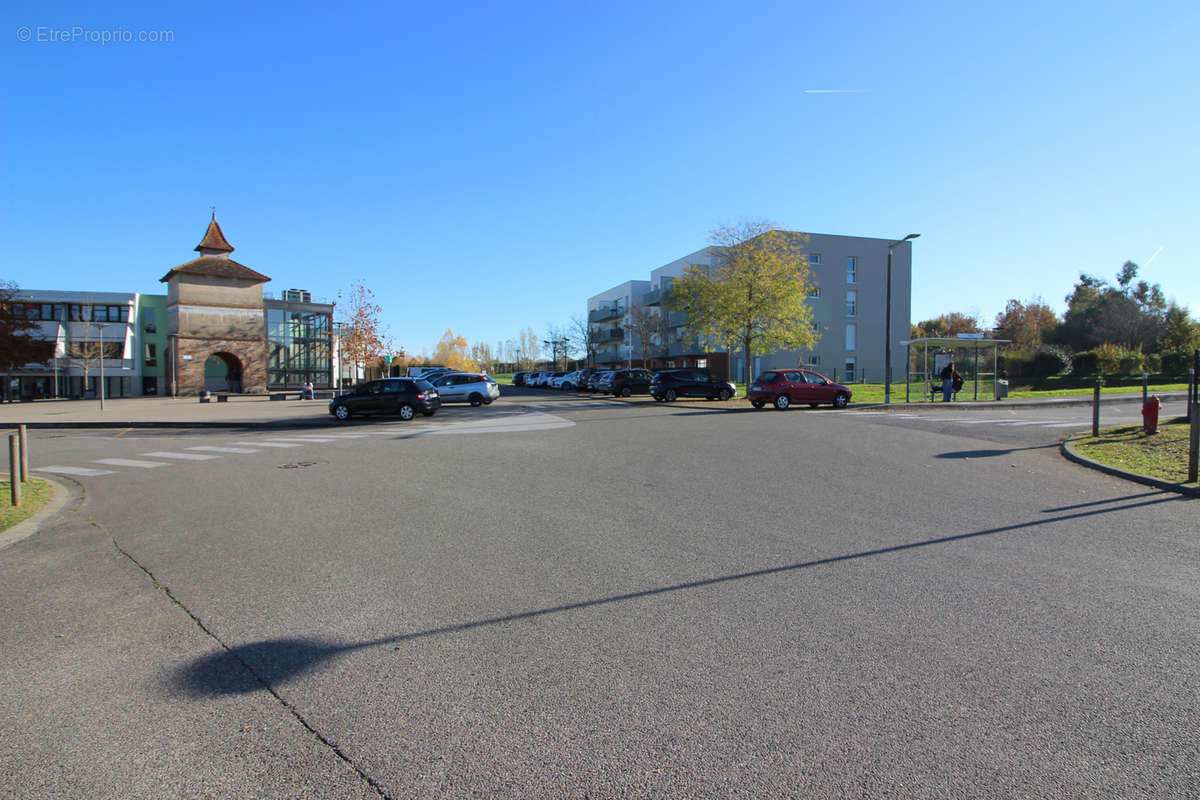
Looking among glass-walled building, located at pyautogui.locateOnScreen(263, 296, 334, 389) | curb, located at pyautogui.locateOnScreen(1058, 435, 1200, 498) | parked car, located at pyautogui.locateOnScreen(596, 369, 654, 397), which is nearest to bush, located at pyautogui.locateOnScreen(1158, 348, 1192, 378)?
parked car, located at pyautogui.locateOnScreen(596, 369, 654, 397)

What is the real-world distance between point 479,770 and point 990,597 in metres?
3.86

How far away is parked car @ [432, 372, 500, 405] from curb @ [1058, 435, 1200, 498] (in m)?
24.6

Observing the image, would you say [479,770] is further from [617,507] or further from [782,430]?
[782,430]

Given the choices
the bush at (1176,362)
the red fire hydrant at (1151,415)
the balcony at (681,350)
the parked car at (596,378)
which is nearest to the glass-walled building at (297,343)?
the parked car at (596,378)

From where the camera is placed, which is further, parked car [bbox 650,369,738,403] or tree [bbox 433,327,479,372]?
tree [bbox 433,327,479,372]

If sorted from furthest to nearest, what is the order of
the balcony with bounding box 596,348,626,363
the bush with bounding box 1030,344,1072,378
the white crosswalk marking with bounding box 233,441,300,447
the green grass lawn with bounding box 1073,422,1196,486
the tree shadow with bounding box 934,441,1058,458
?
1. the balcony with bounding box 596,348,626,363
2. the bush with bounding box 1030,344,1072,378
3. the white crosswalk marking with bounding box 233,441,300,447
4. the tree shadow with bounding box 934,441,1058,458
5. the green grass lawn with bounding box 1073,422,1196,486

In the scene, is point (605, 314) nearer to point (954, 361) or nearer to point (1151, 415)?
point (954, 361)

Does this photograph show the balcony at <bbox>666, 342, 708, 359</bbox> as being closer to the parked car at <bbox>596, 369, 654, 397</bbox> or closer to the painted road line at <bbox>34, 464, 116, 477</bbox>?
the parked car at <bbox>596, 369, 654, 397</bbox>

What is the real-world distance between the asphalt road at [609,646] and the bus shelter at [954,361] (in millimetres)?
24402

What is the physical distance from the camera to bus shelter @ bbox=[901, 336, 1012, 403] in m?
30.7

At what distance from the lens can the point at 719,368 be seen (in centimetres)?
6175

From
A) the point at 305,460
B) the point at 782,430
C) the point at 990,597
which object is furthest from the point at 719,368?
the point at 990,597

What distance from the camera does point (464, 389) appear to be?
3303 centimetres

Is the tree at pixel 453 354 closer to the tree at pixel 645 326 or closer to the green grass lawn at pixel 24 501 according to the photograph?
the tree at pixel 645 326
